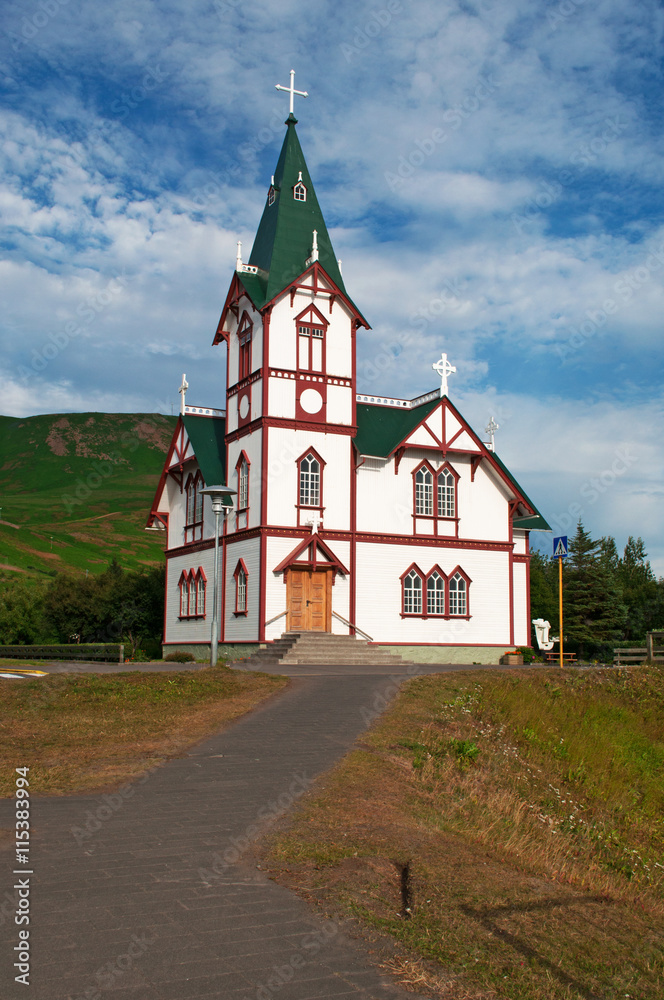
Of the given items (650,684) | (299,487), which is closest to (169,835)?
(650,684)

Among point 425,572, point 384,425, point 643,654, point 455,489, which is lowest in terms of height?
point 643,654

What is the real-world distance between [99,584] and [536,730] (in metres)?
37.5

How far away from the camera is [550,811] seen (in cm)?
1173

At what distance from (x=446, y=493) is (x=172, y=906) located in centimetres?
3143

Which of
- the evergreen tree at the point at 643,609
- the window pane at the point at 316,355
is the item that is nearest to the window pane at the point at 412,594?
the window pane at the point at 316,355

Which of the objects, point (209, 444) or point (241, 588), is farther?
point (209, 444)

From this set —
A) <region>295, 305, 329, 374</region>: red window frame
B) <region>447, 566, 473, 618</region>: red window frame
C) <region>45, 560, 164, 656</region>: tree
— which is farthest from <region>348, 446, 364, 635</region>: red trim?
<region>45, 560, 164, 656</region>: tree

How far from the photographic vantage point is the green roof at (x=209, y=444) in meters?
36.6

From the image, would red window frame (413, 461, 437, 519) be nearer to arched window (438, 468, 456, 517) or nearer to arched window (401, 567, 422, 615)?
arched window (438, 468, 456, 517)

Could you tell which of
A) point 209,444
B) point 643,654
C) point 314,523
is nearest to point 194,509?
point 209,444

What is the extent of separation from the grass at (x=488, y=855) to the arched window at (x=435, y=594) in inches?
706

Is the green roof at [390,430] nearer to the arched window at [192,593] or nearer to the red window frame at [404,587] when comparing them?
the red window frame at [404,587]

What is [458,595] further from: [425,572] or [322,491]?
[322,491]

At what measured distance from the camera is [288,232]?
35875 millimetres
